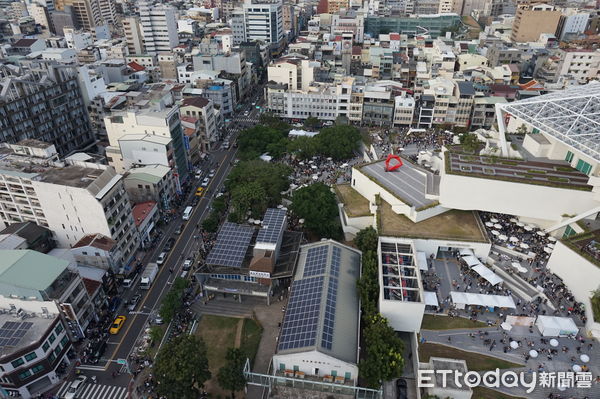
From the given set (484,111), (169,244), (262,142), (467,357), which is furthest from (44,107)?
(484,111)

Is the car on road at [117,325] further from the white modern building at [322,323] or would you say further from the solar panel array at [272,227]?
the white modern building at [322,323]

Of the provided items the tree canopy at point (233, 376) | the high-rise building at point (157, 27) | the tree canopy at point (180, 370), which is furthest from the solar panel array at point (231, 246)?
the high-rise building at point (157, 27)

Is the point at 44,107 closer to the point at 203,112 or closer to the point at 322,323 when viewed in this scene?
the point at 203,112

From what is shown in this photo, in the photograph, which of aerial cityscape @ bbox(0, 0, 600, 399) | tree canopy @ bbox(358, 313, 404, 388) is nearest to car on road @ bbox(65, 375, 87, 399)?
aerial cityscape @ bbox(0, 0, 600, 399)

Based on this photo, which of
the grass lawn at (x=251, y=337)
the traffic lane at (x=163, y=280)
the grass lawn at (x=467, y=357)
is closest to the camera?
the grass lawn at (x=467, y=357)

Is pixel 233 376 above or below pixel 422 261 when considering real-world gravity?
below

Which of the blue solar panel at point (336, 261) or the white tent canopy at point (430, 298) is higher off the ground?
the blue solar panel at point (336, 261)
